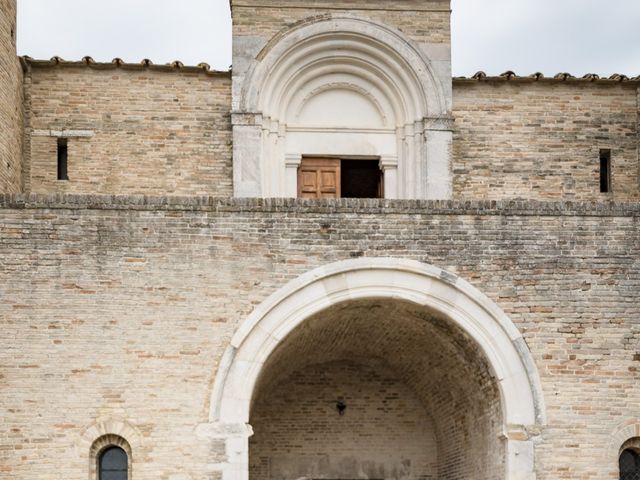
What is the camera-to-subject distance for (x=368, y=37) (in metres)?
20.3

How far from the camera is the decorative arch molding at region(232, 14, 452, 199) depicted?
788 inches

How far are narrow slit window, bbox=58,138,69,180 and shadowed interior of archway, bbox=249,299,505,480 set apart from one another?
14.5ft

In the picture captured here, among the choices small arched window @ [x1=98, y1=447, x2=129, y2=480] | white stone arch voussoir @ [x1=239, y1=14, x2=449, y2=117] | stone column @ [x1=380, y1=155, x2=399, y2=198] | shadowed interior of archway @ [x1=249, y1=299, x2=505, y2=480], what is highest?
white stone arch voussoir @ [x1=239, y1=14, x2=449, y2=117]

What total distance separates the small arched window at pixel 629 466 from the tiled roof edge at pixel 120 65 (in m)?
8.10

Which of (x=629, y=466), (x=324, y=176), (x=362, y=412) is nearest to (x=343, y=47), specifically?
(x=324, y=176)

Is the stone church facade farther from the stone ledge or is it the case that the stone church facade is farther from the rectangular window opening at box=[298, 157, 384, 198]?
the rectangular window opening at box=[298, 157, 384, 198]

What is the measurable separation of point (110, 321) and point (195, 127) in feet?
16.8

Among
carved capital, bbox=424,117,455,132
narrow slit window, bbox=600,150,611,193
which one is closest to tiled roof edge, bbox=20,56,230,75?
carved capital, bbox=424,117,455,132

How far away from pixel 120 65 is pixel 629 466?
931cm

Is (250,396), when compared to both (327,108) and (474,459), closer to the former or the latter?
(474,459)

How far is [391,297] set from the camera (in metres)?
16.2

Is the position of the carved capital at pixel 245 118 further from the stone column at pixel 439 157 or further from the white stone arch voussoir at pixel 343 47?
the stone column at pixel 439 157

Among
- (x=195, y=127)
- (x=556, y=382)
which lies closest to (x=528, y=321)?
(x=556, y=382)

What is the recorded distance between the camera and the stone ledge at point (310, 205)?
16.1 m
